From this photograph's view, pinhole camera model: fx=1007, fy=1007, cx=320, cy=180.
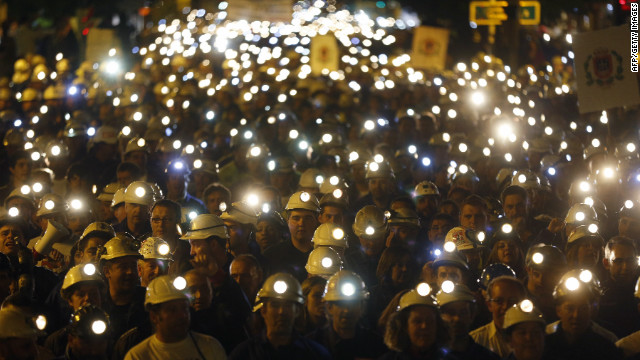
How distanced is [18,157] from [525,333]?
8.83 m

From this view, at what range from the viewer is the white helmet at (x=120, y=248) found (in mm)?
9445

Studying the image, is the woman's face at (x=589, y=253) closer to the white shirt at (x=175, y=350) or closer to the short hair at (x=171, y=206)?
the short hair at (x=171, y=206)

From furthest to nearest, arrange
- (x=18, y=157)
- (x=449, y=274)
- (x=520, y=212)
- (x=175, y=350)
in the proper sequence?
(x=18, y=157)
(x=520, y=212)
(x=449, y=274)
(x=175, y=350)

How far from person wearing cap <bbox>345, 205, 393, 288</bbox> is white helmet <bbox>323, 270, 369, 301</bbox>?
1.59 meters

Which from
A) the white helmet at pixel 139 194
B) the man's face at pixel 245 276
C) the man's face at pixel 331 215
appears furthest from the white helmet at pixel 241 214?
the man's face at pixel 245 276

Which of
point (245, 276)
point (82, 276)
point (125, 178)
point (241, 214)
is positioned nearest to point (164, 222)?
point (241, 214)

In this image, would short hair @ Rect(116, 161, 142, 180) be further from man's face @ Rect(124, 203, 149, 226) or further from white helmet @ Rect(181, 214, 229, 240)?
white helmet @ Rect(181, 214, 229, 240)

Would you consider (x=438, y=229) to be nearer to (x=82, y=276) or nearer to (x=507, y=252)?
(x=507, y=252)

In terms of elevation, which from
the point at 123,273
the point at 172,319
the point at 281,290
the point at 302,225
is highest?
the point at 172,319

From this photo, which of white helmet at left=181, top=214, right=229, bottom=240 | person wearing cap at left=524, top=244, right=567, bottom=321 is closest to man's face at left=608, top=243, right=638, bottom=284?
person wearing cap at left=524, top=244, right=567, bottom=321

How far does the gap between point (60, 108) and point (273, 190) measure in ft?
25.3

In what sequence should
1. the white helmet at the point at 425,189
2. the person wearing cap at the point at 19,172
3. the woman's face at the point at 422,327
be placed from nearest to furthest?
the woman's face at the point at 422,327
the white helmet at the point at 425,189
the person wearing cap at the point at 19,172

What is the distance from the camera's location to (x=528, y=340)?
27.0 ft

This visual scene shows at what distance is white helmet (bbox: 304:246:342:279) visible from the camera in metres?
10.2
